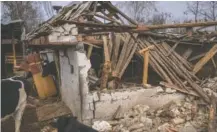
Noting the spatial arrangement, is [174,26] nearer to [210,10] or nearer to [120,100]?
[120,100]

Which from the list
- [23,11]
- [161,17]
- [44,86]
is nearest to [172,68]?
[44,86]

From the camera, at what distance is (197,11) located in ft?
92.0

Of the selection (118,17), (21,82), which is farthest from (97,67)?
(21,82)

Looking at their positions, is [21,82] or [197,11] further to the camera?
[197,11]

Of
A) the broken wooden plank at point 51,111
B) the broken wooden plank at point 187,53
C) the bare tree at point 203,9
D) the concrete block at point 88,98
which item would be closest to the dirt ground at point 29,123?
the broken wooden plank at point 51,111

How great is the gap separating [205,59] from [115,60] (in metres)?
3.20

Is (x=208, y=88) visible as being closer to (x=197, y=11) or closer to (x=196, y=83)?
(x=196, y=83)

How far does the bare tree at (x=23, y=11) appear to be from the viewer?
91.2 ft

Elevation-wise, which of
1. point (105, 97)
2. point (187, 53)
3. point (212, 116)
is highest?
point (187, 53)

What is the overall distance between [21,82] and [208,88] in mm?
5994

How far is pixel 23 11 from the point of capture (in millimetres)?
29906

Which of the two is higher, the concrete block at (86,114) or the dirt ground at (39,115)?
the concrete block at (86,114)

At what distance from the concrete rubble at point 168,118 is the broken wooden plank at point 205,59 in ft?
3.18

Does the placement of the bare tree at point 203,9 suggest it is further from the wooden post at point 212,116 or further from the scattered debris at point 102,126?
the scattered debris at point 102,126
